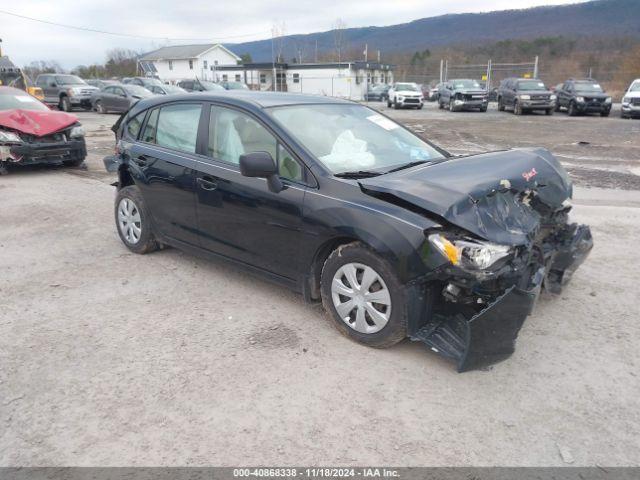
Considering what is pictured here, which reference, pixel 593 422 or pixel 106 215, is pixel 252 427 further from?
pixel 106 215

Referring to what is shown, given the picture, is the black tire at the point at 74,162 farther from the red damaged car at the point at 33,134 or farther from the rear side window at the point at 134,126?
the rear side window at the point at 134,126

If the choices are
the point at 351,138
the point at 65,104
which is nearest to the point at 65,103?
the point at 65,104

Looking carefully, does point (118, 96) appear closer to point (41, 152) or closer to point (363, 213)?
point (41, 152)

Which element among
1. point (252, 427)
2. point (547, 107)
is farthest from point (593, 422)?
point (547, 107)

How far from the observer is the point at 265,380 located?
3.23 m

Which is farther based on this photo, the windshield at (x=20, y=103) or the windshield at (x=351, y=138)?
the windshield at (x=20, y=103)

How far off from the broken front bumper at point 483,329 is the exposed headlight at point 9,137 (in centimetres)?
917

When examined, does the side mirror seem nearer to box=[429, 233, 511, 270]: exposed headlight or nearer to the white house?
box=[429, 233, 511, 270]: exposed headlight

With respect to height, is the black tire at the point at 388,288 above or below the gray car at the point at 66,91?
below

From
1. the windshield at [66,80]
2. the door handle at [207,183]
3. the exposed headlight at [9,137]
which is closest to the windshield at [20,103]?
the exposed headlight at [9,137]

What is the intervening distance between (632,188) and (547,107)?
18.3m

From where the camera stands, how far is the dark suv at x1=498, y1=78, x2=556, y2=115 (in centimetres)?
2516

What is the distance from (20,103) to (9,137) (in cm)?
105

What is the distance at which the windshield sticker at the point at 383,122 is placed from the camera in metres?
4.76
